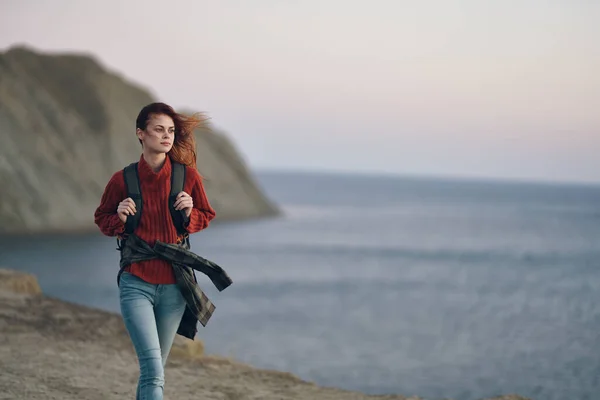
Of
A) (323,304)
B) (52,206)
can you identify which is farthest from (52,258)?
(323,304)

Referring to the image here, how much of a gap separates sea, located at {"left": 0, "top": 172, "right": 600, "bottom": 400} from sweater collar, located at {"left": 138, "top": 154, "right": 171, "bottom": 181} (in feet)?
31.6

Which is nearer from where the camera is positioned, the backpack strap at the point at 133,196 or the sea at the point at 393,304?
the backpack strap at the point at 133,196

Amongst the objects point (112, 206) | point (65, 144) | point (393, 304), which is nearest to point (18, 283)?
point (112, 206)

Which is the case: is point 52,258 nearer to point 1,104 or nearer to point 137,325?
point 1,104

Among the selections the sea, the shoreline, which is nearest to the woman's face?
the shoreline

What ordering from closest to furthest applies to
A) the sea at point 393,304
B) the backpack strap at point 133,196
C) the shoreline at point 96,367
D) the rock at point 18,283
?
the backpack strap at point 133,196
the shoreline at point 96,367
the rock at point 18,283
the sea at point 393,304

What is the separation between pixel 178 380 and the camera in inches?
331

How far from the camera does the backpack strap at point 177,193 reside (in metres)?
4.88

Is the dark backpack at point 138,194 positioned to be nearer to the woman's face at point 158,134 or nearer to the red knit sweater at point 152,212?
the red knit sweater at point 152,212

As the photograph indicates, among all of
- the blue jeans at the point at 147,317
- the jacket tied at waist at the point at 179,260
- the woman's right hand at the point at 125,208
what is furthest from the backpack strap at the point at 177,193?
the blue jeans at the point at 147,317

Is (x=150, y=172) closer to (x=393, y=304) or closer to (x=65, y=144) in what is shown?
(x=393, y=304)

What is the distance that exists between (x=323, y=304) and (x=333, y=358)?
31.2ft

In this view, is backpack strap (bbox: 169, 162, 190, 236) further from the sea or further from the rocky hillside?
the rocky hillside

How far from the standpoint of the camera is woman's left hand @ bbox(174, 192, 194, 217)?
482 centimetres
